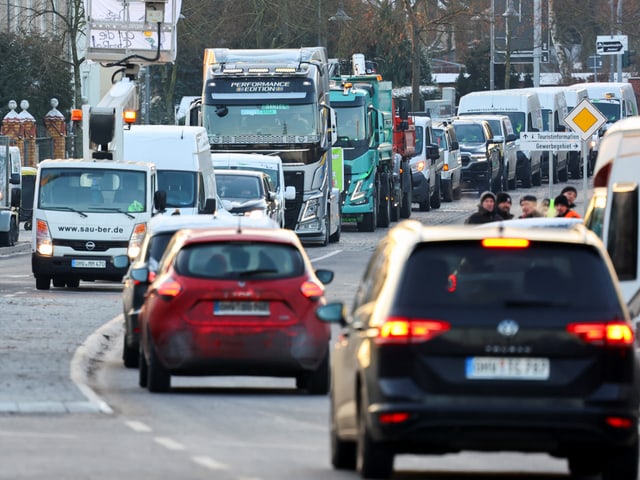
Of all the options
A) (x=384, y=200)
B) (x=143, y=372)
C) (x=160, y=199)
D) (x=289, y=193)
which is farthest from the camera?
(x=384, y=200)

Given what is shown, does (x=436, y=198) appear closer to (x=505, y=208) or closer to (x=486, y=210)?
(x=505, y=208)

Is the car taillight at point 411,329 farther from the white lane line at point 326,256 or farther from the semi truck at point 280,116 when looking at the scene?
the semi truck at point 280,116

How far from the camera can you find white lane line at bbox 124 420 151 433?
45.6 feet

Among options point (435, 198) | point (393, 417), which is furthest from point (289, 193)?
point (393, 417)

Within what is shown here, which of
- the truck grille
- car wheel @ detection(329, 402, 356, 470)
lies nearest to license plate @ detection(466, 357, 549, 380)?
car wheel @ detection(329, 402, 356, 470)

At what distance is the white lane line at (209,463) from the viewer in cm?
1159

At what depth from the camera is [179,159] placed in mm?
34000

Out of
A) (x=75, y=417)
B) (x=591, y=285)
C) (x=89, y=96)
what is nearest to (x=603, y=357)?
(x=591, y=285)

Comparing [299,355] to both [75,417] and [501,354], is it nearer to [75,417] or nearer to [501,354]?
[75,417]

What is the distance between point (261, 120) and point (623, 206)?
2279 cm

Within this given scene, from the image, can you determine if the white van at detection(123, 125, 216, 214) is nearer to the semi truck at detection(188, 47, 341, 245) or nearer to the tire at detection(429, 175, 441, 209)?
the semi truck at detection(188, 47, 341, 245)

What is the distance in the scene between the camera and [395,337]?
10188 mm

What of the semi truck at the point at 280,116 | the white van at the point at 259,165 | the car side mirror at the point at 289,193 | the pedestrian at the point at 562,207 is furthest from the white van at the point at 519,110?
the pedestrian at the point at 562,207

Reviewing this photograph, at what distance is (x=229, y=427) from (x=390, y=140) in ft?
121
